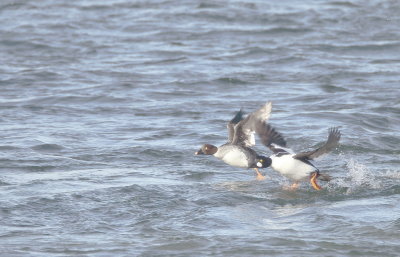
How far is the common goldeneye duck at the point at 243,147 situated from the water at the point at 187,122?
11.1 inches

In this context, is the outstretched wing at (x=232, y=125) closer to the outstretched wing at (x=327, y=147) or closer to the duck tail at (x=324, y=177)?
the outstretched wing at (x=327, y=147)

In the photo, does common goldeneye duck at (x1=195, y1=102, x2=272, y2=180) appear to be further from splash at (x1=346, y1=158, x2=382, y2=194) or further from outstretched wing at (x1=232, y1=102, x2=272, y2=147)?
splash at (x1=346, y1=158, x2=382, y2=194)

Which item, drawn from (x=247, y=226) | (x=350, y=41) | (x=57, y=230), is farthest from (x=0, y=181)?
(x=350, y=41)

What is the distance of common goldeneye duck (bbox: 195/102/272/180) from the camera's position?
38.7ft

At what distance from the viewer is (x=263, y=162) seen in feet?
38.1

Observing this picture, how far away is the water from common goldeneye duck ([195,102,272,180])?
0.28 m

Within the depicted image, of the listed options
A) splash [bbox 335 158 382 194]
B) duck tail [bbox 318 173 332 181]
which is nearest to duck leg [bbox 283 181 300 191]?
duck tail [bbox 318 173 332 181]

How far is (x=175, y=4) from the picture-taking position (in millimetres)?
29703

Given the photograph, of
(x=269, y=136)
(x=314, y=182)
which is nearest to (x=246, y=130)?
(x=269, y=136)

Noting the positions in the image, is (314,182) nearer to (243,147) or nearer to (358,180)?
(358,180)

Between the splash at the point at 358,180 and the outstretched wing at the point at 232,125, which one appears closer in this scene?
the splash at the point at 358,180

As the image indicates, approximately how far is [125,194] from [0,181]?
1.77 m

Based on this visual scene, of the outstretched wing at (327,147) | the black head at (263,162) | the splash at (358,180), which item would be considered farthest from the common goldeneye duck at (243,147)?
the splash at (358,180)

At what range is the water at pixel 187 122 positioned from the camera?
9.38m
